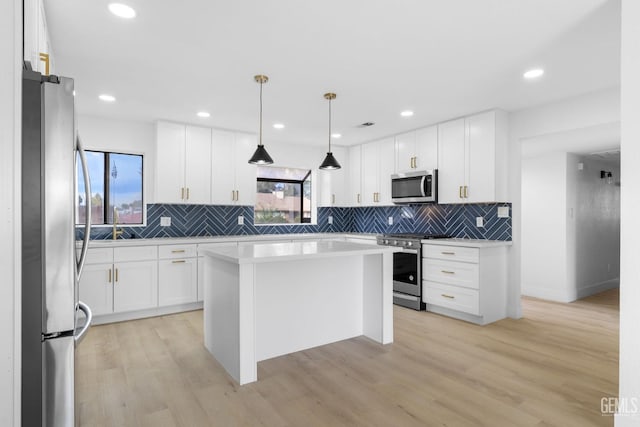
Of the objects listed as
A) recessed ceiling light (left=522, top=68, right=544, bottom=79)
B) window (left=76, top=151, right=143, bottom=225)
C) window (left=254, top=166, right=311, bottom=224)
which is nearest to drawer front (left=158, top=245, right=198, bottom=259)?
window (left=76, top=151, right=143, bottom=225)

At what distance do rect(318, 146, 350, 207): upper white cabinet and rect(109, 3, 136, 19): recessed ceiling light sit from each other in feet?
12.9

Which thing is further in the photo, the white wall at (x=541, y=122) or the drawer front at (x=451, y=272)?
the drawer front at (x=451, y=272)

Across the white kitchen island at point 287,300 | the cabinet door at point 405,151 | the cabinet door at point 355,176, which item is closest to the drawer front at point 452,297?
the white kitchen island at point 287,300

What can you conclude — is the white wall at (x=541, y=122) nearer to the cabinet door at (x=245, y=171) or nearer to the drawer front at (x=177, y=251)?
the cabinet door at (x=245, y=171)

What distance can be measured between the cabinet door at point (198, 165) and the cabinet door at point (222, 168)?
2.5 inches

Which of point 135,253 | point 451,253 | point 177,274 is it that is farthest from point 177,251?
point 451,253

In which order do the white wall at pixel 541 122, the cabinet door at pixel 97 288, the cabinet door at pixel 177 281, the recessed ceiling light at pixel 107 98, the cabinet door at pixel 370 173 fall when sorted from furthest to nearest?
the cabinet door at pixel 370 173 < the cabinet door at pixel 177 281 < the cabinet door at pixel 97 288 < the recessed ceiling light at pixel 107 98 < the white wall at pixel 541 122

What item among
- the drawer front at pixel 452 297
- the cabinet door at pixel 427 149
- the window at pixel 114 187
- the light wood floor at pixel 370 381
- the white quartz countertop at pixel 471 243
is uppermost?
the cabinet door at pixel 427 149

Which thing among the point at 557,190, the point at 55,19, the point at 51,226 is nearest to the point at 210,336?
the point at 51,226

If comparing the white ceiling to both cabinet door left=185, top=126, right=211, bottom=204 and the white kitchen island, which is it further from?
the white kitchen island

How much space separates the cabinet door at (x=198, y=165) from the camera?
14.8 ft

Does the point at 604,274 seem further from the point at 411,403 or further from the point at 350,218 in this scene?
the point at 411,403

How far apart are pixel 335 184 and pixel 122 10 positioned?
4098 mm

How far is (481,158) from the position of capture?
13.2 feet
